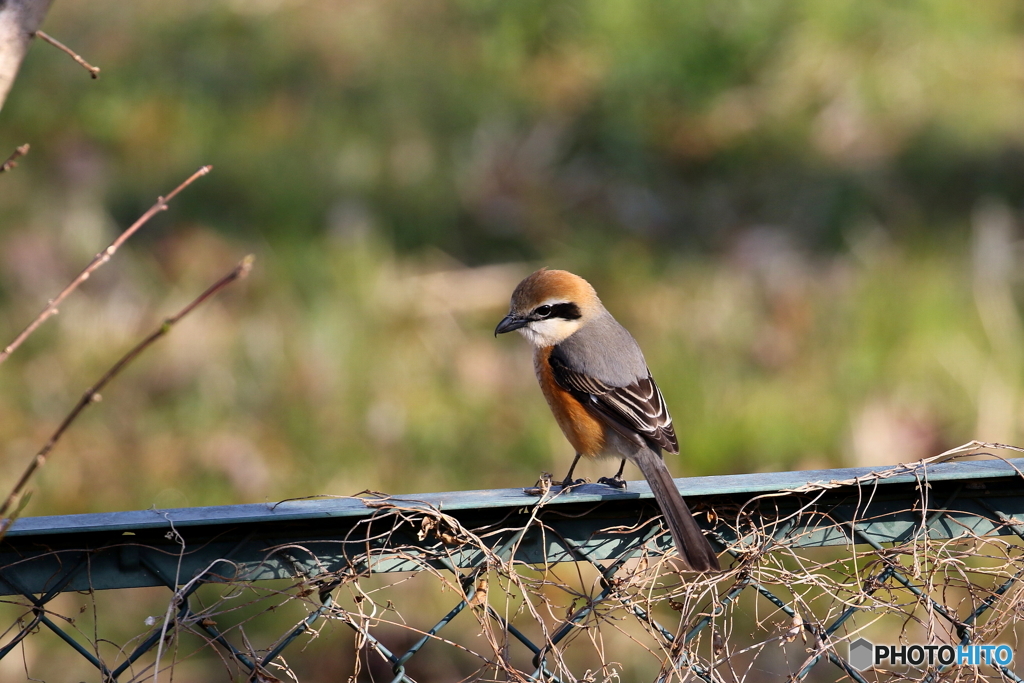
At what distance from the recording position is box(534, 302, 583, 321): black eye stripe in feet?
11.9

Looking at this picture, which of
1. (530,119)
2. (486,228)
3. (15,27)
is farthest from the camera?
(530,119)

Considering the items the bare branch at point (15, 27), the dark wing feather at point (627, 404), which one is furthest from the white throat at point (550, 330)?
the bare branch at point (15, 27)

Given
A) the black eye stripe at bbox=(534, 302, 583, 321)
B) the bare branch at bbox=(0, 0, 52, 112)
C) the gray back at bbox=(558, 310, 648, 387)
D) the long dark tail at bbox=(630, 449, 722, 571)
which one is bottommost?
the long dark tail at bbox=(630, 449, 722, 571)

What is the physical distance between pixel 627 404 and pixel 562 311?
477mm

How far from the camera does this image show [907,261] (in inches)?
232

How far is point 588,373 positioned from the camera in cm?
350

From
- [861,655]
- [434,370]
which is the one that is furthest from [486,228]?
[861,655]

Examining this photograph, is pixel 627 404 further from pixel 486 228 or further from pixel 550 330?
pixel 486 228

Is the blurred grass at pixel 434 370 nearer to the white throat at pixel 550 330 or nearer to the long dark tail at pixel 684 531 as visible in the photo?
the white throat at pixel 550 330

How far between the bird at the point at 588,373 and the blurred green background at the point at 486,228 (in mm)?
826

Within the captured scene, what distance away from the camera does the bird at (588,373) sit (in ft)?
10.9

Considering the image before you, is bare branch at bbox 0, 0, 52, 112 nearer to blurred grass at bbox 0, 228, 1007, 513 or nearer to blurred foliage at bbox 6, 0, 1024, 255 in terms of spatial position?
blurred grass at bbox 0, 228, 1007, 513

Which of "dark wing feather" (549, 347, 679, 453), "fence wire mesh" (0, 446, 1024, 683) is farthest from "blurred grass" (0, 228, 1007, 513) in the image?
A: "fence wire mesh" (0, 446, 1024, 683)

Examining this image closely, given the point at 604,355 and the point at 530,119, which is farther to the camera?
the point at 530,119
